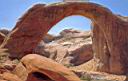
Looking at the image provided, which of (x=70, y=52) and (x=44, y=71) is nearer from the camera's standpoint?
(x=44, y=71)

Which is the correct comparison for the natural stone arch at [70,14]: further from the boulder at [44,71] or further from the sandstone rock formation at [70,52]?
the boulder at [44,71]

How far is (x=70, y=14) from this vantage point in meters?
23.6

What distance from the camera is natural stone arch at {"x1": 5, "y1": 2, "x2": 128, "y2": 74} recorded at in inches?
869

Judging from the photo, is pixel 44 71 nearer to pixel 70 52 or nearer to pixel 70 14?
pixel 70 14

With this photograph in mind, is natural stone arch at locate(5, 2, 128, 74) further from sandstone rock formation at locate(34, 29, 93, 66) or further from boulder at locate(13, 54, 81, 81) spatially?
boulder at locate(13, 54, 81, 81)

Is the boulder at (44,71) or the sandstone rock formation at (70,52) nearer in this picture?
the boulder at (44,71)

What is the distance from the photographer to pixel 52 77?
8.31 m

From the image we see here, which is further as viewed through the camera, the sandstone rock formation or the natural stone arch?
the sandstone rock formation

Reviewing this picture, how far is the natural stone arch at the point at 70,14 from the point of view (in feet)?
72.4

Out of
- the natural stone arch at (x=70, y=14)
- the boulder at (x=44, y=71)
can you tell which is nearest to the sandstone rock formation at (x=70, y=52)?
the natural stone arch at (x=70, y=14)

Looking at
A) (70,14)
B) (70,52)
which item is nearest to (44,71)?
(70,14)

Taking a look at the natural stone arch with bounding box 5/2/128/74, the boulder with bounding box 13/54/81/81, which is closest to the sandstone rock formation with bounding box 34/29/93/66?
the natural stone arch with bounding box 5/2/128/74

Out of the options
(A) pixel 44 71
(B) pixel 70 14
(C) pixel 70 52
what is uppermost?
(B) pixel 70 14

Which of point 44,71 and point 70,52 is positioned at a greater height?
point 44,71
